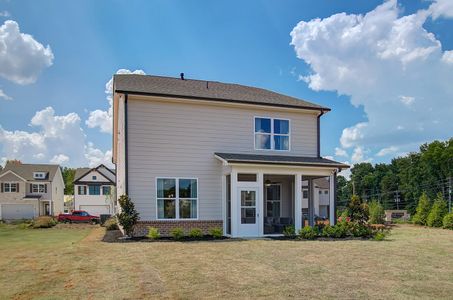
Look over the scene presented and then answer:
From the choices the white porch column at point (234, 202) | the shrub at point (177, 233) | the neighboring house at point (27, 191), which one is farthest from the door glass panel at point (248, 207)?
the neighboring house at point (27, 191)

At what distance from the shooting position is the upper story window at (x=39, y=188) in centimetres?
4712

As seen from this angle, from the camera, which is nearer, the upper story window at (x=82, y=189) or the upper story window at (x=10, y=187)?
the upper story window at (x=10, y=187)

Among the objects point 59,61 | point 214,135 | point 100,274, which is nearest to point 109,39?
point 59,61

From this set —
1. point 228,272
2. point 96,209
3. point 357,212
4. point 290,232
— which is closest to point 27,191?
point 96,209

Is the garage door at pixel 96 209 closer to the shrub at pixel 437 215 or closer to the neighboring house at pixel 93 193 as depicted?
the neighboring house at pixel 93 193

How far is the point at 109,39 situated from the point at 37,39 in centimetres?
285

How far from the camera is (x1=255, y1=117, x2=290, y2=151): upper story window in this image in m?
17.5

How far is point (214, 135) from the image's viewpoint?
16672 mm

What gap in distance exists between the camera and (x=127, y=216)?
572 inches

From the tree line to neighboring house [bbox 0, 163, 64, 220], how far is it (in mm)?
37819

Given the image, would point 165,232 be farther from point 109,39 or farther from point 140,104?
point 109,39

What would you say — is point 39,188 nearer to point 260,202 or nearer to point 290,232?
point 260,202

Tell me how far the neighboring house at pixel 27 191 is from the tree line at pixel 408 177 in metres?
37.8

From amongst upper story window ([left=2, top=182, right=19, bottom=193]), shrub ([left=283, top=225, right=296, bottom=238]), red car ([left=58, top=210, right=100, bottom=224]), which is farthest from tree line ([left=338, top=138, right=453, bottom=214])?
upper story window ([left=2, top=182, right=19, bottom=193])
